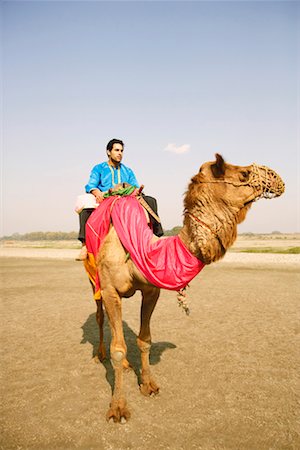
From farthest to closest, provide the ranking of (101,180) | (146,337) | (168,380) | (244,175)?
(101,180), (168,380), (146,337), (244,175)

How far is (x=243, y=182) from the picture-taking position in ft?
9.45

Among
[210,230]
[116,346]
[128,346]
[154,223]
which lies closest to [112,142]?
[154,223]

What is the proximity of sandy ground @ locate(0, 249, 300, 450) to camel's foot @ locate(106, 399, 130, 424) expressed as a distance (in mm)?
83

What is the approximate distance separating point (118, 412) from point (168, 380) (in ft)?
3.70

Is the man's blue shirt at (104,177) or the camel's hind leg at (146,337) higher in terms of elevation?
the man's blue shirt at (104,177)

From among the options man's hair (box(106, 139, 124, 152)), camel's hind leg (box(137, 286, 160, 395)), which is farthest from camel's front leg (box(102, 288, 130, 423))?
man's hair (box(106, 139, 124, 152))

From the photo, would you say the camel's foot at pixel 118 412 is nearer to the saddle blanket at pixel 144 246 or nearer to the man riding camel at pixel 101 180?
the saddle blanket at pixel 144 246

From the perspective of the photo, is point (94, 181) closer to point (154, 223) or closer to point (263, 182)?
point (154, 223)

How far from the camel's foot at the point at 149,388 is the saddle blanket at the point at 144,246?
1692 mm

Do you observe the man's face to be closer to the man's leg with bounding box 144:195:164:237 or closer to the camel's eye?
the man's leg with bounding box 144:195:164:237

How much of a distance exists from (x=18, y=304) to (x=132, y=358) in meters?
5.70

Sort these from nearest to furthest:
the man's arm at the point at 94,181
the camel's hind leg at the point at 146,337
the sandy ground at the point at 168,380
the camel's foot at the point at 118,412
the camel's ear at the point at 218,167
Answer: the camel's ear at the point at 218,167 → the sandy ground at the point at 168,380 → the camel's foot at the point at 118,412 → the camel's hind leg at the point at 146,337 → the man's arm at the point at 94,181

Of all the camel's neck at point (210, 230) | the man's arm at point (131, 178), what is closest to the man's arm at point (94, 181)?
the man's arm at point (131, 178)

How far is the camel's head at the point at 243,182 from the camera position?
2840 millimetres
